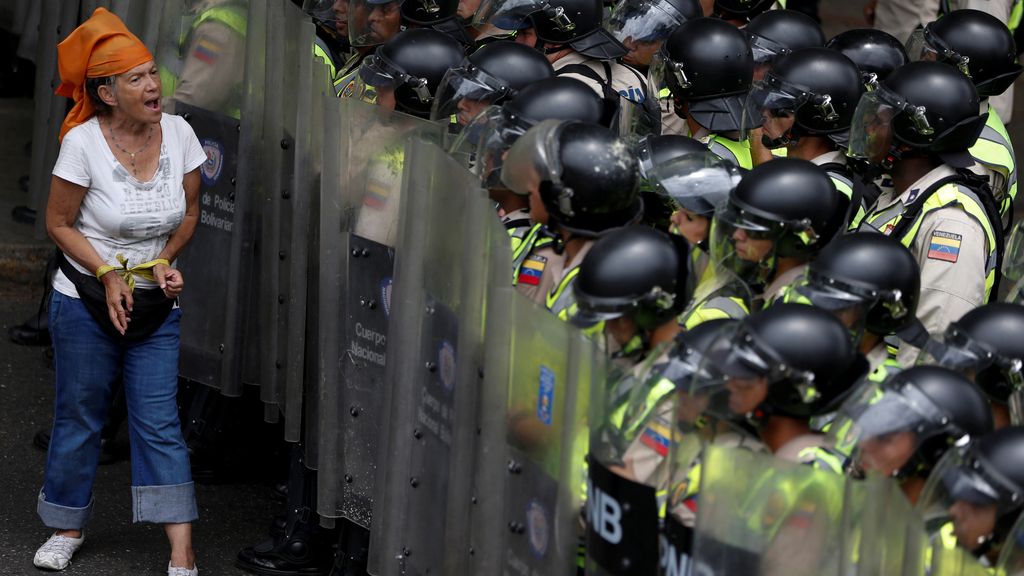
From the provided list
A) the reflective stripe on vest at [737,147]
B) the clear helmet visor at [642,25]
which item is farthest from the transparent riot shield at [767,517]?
the clear helmet visor at [642,25]

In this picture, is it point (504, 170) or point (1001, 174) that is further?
point (1001, 174)

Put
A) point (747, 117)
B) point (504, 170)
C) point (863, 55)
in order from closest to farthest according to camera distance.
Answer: point (504, 170), point (747, 117), point (863, 55)

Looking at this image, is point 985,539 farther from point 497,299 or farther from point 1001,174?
point 1001,174

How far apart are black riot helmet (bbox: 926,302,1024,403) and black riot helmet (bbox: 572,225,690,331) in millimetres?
690

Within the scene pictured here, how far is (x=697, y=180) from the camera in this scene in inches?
187

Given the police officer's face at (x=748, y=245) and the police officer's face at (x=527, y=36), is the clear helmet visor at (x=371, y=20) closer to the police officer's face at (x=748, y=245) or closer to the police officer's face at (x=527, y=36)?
the police officer's face at (x=527, y=36)

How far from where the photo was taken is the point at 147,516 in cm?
559

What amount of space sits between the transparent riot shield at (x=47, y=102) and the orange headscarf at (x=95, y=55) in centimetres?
287

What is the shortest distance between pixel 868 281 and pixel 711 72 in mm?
2235

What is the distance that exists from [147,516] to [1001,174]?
3381mm

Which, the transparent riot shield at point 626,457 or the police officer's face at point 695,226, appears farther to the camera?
the police officer's face at point 695,226

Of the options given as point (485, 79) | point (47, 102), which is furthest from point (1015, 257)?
point (47, 102)

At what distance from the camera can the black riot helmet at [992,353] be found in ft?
12.9

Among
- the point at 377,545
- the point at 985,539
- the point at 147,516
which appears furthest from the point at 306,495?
the point at 985,539
